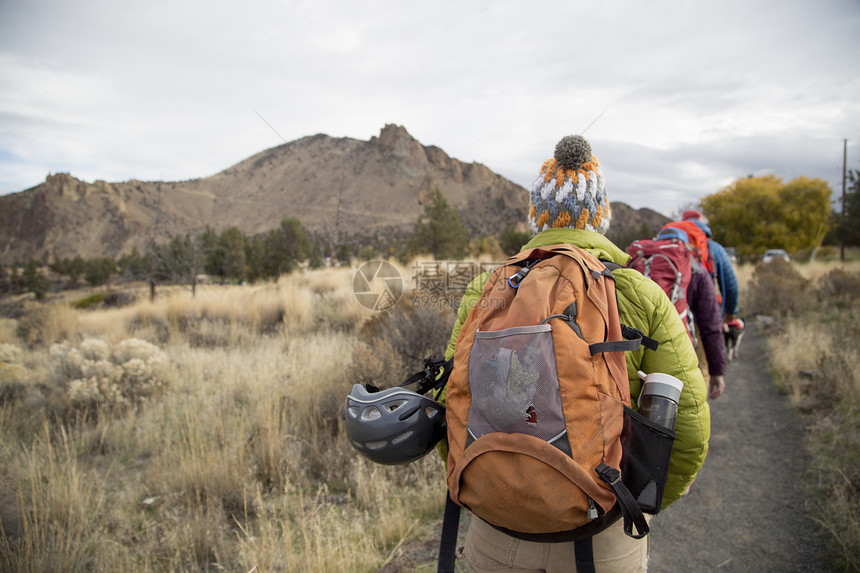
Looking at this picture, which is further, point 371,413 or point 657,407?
point 371,413

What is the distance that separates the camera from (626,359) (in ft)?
4.42

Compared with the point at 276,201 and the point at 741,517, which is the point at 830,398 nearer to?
the point at 741,517

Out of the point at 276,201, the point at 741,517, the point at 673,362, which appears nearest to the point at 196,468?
the point at 673,362

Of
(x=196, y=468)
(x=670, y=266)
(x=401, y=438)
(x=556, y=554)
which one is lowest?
(x=196, y=468)

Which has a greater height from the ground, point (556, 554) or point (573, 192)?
point (573, 192)

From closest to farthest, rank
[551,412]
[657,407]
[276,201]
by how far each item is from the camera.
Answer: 1. [551,412]
2. [657,407]
3. [276,201]

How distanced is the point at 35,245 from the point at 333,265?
55.2m

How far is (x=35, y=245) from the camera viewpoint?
2018 inches

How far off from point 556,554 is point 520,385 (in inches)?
25.9

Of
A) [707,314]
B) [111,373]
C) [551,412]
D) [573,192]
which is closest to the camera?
[551,412]

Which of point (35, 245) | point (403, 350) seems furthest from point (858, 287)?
point (35, 245)

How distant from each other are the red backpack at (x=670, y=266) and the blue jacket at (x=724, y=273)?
1.12m

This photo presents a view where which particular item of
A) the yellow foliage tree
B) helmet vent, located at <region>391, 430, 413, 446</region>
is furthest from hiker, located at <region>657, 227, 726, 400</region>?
the yellow foliage tree

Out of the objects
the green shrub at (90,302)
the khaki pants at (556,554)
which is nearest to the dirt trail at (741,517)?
the khaki pants at (556,554)
